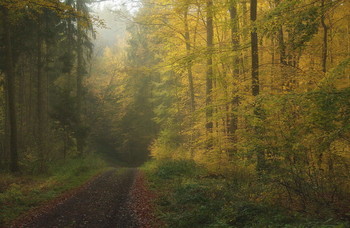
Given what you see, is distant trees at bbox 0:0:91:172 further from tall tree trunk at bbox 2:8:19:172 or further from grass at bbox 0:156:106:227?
grass at bbox 0:156:106:227

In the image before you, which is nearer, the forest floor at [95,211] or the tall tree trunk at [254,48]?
the forest floor at [95,211]

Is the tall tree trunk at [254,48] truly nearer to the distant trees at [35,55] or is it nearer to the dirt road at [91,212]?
the dirt road at [91,212]

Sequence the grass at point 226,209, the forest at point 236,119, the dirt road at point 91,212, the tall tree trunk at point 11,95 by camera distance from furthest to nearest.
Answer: the tall tree trunk at point 11,95
the dirt road at point 91,212
the forest at point 236,119
the grass at point 226,209

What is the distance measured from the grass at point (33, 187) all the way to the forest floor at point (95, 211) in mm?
505

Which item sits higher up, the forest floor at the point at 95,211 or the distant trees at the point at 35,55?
the distant trees at the point at 35,55

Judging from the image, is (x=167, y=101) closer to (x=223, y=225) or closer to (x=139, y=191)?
(x=139, y=191)

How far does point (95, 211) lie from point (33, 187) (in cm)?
473

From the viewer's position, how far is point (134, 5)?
1383 cm

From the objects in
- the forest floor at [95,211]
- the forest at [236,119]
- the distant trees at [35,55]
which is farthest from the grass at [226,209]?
the distant trees at [35,55]

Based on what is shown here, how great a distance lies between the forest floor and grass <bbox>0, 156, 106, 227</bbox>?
505 mm

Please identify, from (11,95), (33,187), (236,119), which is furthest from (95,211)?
(11,95)

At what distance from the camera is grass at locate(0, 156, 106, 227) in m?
8.57

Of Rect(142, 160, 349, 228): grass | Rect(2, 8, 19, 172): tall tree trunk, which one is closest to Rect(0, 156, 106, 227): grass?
Rect(2, 8, 19, 172): tall tree trunk

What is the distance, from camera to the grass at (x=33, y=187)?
857 cm
